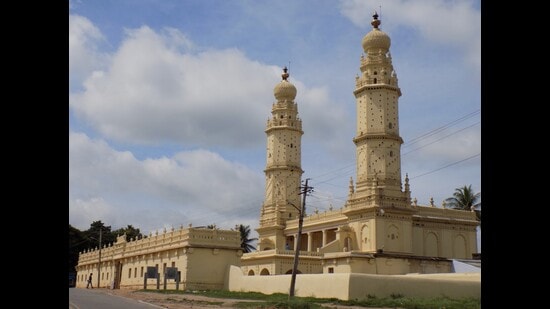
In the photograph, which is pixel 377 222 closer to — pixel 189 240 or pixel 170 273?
pixel 189 240

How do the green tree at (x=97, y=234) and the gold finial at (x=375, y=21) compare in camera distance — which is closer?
the gold finial at (x=375, y=21)

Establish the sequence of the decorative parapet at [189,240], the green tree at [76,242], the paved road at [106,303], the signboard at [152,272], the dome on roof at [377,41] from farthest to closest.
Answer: the green tree at [76,242], the dome on roof at [377,41], the decorative parapet at [189,240], the signboard at [152,272], the paved road at [106,303]

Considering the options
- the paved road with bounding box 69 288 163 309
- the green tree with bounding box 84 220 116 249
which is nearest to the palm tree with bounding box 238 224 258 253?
the green tree with bounding box 84 220 116 249

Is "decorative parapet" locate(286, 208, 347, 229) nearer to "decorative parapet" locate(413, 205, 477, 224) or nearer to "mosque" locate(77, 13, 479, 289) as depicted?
"mosque" locate(77, 13, 479, 289)

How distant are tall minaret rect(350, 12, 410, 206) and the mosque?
0.09m

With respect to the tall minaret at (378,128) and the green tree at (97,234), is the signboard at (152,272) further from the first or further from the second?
the green tree at (97,234)

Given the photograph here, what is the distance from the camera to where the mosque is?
43.6 meters

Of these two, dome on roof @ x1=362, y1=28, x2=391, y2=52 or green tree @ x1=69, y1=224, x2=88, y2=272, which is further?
green tree @ x1=69, y1=224, x2=88, y2=272

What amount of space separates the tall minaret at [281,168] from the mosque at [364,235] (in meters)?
0.28

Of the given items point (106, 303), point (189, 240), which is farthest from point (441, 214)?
point (106, 303)

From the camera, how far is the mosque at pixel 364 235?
4362 cm

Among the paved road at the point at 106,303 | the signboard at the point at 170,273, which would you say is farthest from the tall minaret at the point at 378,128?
the paved road at the point at 106,303

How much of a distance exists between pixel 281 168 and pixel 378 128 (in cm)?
1471
